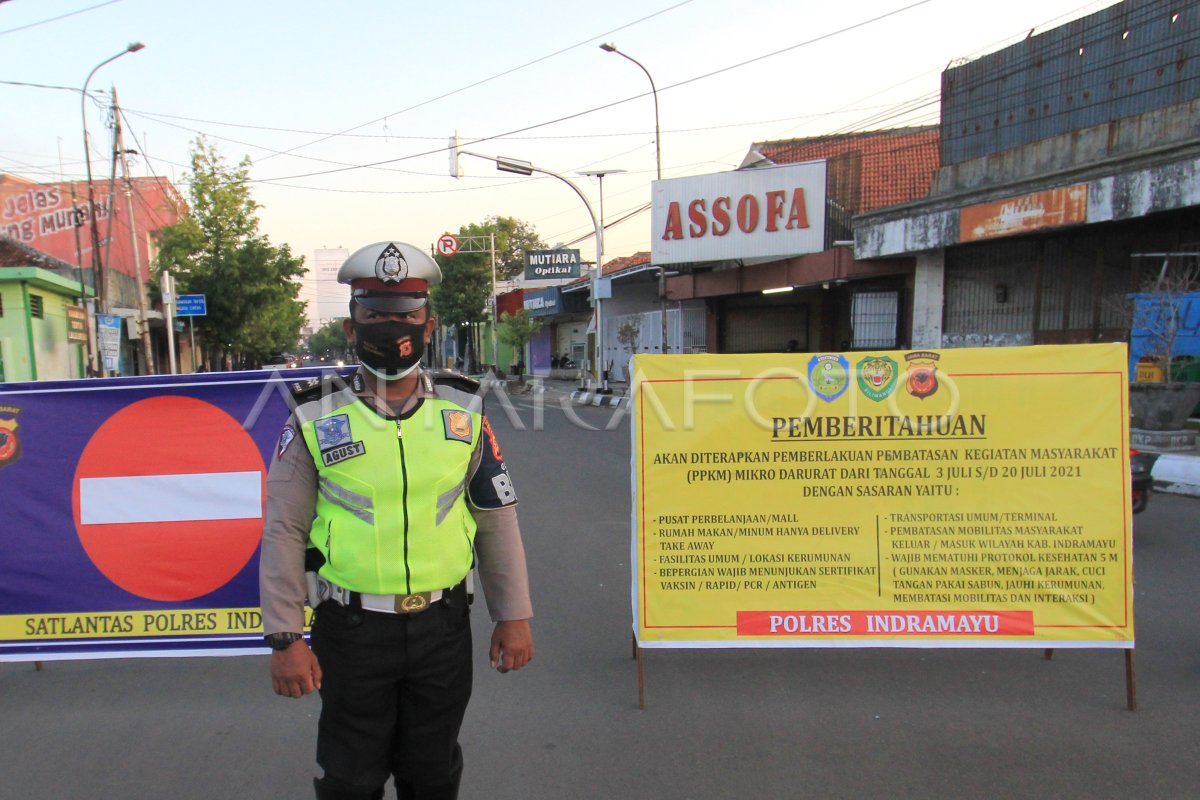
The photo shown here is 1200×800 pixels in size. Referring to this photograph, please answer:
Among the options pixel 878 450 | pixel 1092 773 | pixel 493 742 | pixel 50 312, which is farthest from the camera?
pixel 50 312

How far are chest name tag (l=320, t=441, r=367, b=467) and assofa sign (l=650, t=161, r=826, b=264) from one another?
18571 millimetres

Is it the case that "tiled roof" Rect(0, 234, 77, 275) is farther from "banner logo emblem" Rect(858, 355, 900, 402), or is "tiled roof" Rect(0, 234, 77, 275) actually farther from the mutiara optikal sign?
"banner logo emblem" Rect(858, 355, 900, 402)

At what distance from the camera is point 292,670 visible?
191 centimetres

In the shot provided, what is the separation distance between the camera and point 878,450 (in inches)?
132


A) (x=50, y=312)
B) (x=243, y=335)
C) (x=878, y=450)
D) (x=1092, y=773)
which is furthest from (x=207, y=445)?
(x=243, y=335)

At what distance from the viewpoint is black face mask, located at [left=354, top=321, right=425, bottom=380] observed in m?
2.05

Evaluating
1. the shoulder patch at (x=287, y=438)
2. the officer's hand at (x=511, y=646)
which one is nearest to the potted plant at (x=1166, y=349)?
the officer's hand at (x=511, y=646)

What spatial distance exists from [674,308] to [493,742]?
2450 cm

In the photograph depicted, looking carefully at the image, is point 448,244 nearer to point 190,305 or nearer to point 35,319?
point 190,305

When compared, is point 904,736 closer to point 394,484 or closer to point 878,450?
point 878,450

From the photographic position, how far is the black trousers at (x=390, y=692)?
1960 mm

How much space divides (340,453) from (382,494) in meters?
0.15

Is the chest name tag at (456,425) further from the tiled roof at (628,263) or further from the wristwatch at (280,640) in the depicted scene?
the tiled roof at (628,263)

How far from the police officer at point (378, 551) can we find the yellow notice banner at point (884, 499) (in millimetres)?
1429
